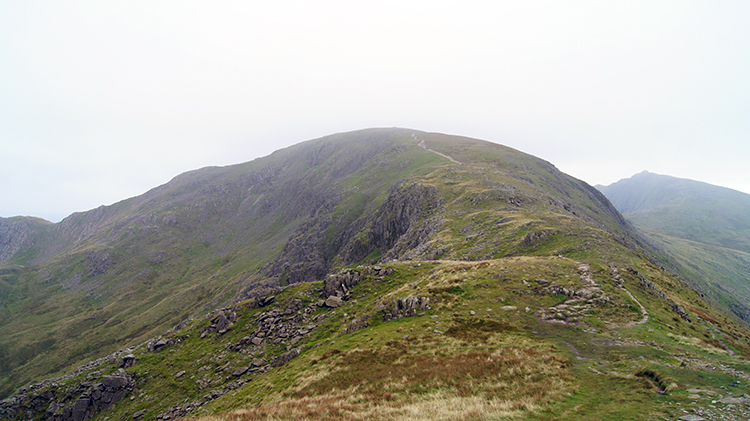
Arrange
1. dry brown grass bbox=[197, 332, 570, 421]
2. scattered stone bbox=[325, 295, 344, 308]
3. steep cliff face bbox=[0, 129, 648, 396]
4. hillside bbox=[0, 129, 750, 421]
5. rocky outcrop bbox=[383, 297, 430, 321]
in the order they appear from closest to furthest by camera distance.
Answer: dry brown grass bbox=[197, 332, 570, 421]
hillside bbox=[0, 129, 750, 421]
rocky outcrop bbox=[383, 297, 430, 321]
scattered stone bbox=[325, 295, 344, 308]
steep cliff face bbox=[0, 129, 648, 396]

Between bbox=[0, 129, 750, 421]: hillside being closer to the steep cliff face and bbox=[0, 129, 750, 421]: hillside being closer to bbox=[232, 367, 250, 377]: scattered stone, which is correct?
bbox=[232, 367, 250, 377]: scattered stone

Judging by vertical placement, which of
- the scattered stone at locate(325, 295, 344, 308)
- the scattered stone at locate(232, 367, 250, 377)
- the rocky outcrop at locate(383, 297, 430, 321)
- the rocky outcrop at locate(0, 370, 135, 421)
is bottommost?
the rocky outcrop at locate(0, 370, 135, 421)

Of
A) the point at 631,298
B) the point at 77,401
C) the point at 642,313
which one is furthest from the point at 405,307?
the point at 77,401

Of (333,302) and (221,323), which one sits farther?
(221,323)

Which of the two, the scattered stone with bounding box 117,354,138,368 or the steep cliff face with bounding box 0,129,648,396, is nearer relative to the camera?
the scattered stone with bounding box 117,354,138,368

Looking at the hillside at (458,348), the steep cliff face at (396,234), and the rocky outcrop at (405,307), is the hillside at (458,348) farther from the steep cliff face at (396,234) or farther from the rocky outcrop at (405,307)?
the steep cliff face at (396,234)

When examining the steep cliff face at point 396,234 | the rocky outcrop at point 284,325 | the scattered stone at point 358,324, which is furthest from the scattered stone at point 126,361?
the steep cliff face at point 396,234

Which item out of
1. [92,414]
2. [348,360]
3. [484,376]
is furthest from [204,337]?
[484,376]

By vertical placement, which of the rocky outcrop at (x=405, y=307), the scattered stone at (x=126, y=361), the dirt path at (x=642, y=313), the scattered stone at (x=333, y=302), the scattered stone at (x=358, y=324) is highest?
the dirt path at (x=642, y=313)

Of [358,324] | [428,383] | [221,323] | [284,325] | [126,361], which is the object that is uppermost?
[428,383]

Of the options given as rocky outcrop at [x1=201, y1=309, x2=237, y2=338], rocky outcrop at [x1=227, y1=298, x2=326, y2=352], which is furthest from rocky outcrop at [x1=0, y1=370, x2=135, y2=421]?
rocky outcrop at [x1=227, y1=298, x2=326, y2=352]

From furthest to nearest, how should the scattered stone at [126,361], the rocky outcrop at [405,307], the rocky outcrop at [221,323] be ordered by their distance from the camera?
the rocky outcrop at [221,323], the scattered stone at [126,361], the rocky outcrop at [405,307]

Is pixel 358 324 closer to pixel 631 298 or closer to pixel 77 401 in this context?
pixel 631 298

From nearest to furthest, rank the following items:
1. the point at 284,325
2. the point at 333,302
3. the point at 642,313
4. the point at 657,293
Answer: the point at 642,313 < the point at 657,293 < the point at 284,325 < the point at 333,302
